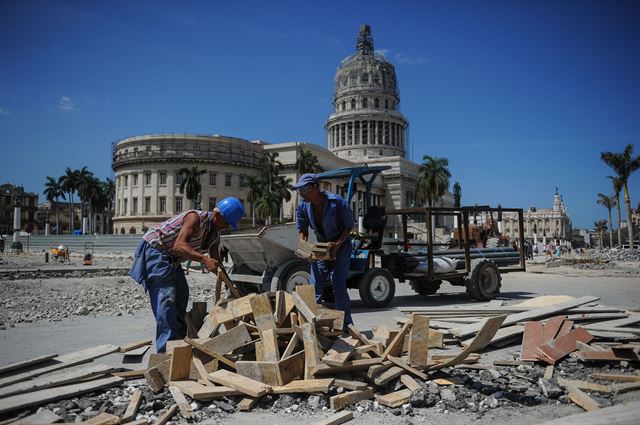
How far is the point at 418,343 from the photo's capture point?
4336 mm

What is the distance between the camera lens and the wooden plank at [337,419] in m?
3.40

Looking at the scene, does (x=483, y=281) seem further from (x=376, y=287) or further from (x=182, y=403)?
(x=182, y=403)

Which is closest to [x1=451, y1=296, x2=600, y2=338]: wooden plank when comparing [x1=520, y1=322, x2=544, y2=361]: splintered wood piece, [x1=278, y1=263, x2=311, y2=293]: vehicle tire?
[x1=520, y1=322, x2=544, y2=361]: splintered wood piece

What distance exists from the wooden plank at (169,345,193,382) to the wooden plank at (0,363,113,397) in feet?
2.73

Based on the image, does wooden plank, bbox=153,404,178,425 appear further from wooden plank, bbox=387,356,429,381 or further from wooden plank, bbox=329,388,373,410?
wooden plank, bbox=387,356,429,381

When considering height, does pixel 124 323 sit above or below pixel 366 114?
below

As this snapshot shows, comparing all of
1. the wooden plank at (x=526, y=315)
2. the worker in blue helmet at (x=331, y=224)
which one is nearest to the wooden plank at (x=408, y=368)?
the worker in blue helmet at (x=331, y=224)

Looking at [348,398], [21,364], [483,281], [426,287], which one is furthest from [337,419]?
[426,287]

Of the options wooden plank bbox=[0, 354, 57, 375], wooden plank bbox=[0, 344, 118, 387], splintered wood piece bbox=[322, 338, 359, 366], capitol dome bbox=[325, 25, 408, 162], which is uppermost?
capitol dome bbox=[325, 25, 408, 162]

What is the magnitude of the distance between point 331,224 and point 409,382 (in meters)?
2.25

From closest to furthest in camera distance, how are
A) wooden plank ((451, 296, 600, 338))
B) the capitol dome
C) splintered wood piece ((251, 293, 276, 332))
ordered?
splintered wood piece ((251, 293, 276, 332)), wooden plank ((451, 296, 600, 338)), the capitol dome

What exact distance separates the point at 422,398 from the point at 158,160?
72448 mm

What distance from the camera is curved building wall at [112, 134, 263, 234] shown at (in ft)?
233

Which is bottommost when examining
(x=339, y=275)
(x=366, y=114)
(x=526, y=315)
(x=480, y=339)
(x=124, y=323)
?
(x=124, y=323)
